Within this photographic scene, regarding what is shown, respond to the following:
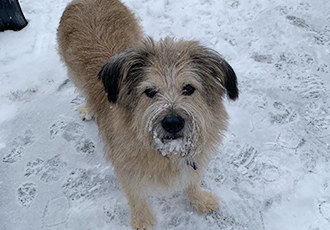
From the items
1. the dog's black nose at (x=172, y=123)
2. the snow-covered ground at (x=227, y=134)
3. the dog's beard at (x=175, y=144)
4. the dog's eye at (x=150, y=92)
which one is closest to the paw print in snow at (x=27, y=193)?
the snow-covered ground at (x=227, y=134)

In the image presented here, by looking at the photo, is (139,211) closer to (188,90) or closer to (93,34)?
(188,90)

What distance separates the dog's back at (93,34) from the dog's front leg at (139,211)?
123 centimetres

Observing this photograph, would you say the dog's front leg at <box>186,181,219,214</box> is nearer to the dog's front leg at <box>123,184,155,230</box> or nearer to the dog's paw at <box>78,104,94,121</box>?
the dog's front leg at <box>123,184,155,230</box>

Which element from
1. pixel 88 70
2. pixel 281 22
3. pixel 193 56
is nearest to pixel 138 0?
pixel 281 22

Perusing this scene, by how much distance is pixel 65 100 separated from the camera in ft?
15.4

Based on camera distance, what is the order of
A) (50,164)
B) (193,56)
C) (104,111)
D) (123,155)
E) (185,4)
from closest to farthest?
(193,56) < (123,155) < (104,111) < (50,164) < (185,4)

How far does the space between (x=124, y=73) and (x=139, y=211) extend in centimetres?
158

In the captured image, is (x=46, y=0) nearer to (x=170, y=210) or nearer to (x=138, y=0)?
(x=138, y=0)

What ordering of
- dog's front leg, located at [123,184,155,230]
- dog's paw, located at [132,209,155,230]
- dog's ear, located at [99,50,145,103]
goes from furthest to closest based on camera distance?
dog's paw, located at [132,209,155,230]
dog's front leg, located at [123,184,155,230]
dog's ear, located at [99,50,145,103]

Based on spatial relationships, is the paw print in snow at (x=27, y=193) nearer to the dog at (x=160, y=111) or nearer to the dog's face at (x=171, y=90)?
the dog at (x=160, y=111)

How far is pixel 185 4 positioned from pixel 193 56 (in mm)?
3496

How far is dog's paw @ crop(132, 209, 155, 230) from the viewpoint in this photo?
335 centimetres

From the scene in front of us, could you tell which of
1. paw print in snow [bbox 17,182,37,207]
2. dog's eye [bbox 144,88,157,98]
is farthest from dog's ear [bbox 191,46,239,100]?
paw print in snow [bbox 17,182,37,207]

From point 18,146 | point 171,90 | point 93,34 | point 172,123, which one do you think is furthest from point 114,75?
point 18,146
